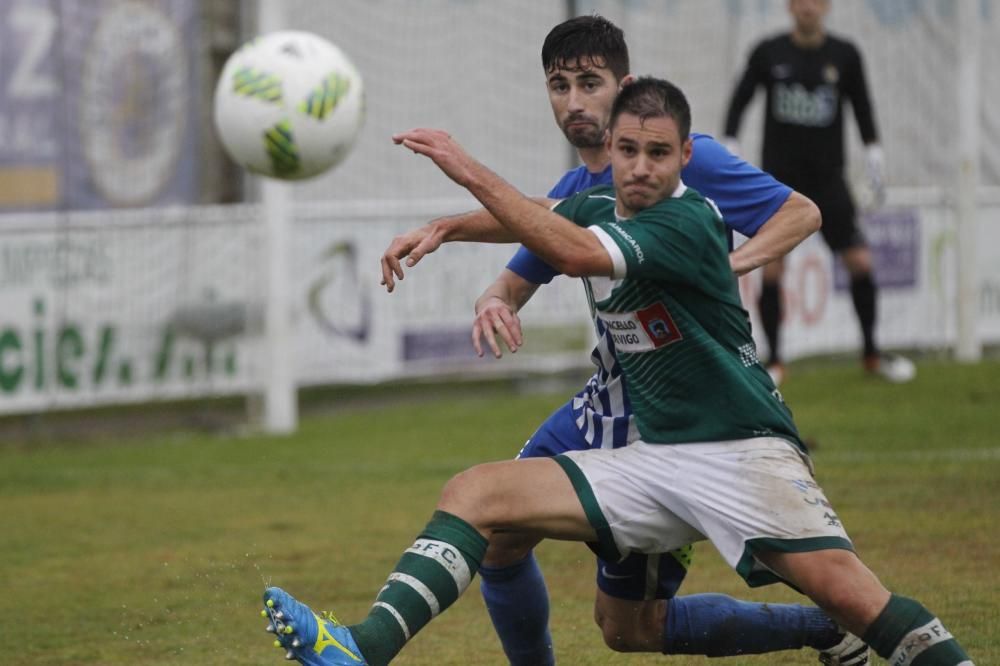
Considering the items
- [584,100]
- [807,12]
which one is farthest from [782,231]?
[807,12]

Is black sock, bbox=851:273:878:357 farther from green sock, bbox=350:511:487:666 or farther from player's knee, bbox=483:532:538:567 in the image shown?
green sock, bbox=350:511:487:666

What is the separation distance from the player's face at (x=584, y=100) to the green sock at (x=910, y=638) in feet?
5.45

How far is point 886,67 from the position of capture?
16.7m

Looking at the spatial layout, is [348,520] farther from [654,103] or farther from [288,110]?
[654,103]

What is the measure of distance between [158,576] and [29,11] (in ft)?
24.4

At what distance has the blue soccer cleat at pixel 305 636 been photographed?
4039 millimetres

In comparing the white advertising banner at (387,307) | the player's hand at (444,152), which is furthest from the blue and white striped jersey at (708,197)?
the white advertising banner at (387,307)

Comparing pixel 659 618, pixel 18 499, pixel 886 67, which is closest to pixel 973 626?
pixel 659 618

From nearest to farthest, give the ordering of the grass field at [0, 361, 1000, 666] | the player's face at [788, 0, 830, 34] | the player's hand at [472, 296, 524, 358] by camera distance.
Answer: the player's hand at [472, 296, 524, 358] → the grass field at [0, 361, 1000, 666] → the player's face at [788, 0, 830, 34]

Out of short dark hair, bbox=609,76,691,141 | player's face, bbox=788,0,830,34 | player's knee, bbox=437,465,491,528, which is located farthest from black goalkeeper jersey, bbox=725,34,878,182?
player's knee, bbox=437,465,491,528

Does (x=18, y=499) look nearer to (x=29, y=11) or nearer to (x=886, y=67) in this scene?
(x=29, y=11)

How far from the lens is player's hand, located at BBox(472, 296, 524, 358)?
460cm

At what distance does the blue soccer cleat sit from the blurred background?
8066 millimetres

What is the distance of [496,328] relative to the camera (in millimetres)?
4688
